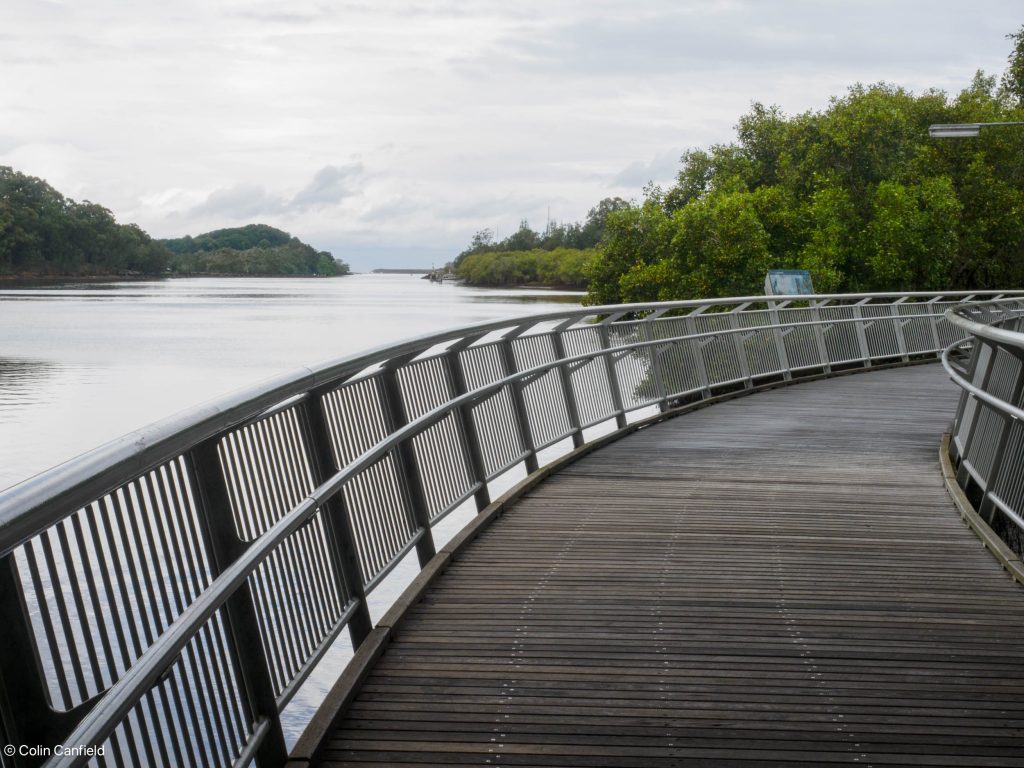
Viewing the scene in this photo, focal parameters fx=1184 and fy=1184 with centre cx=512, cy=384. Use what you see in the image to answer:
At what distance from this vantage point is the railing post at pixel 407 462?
5910 mm

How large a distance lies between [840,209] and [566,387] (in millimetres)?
35010

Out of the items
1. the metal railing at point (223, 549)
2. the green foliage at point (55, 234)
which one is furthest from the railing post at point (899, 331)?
the green foliage at point (55, 234)

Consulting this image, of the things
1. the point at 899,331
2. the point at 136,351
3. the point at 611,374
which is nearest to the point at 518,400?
the point at 611,374

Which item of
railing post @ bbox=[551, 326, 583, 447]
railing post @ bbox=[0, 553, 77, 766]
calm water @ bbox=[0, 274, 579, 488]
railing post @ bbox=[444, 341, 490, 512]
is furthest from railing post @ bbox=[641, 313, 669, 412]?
calm water @ bbox=[0, 274, 579, 488]

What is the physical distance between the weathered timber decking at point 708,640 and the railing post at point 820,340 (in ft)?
34.0

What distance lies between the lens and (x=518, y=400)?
9.06m

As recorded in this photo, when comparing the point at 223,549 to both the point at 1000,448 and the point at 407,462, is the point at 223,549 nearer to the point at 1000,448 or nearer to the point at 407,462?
the point at 407,462

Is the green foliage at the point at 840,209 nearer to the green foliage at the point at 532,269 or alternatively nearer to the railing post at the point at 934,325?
the railing post at the point at 934,325

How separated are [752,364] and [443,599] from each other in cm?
1186

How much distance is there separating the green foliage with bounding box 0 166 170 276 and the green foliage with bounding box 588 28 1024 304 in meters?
94.3

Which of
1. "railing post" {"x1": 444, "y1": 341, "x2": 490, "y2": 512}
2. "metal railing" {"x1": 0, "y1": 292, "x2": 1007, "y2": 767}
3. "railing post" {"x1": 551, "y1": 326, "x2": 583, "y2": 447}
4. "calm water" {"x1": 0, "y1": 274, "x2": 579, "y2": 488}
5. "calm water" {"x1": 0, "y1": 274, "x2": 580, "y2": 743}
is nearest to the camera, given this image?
"metal railing" {"x1": 0, "y1": 292, "x2": 1007, "y2": 767}

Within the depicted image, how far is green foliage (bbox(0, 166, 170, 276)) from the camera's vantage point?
419 ft

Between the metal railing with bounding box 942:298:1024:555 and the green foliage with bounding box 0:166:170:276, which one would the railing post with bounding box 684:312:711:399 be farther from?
the green foliage with bounding box 0:166:170:276

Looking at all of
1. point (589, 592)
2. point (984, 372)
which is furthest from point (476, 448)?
point (984, 372)
